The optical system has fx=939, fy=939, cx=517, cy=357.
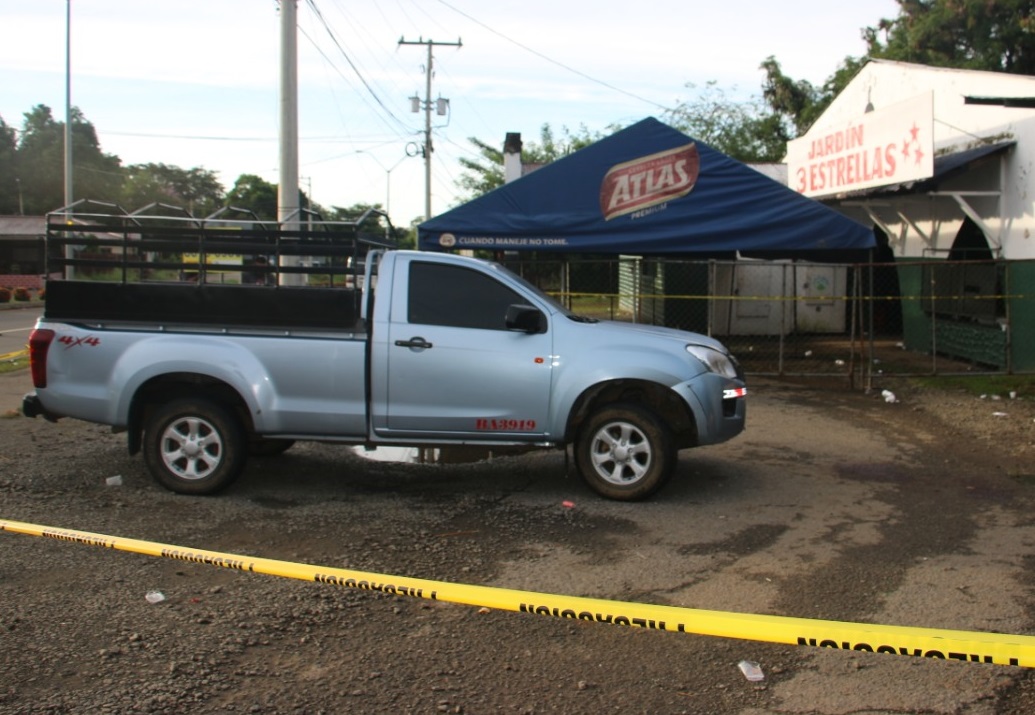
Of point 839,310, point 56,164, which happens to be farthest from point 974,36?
point 56,164

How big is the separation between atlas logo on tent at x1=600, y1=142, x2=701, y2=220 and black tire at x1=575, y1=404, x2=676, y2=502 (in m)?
7.04

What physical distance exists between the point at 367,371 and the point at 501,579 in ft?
7.28

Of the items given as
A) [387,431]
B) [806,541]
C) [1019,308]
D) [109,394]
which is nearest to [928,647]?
[806,541]

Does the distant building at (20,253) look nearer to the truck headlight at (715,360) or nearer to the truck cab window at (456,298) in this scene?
the truck cab window at (456,298)

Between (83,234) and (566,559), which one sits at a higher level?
(83,234)

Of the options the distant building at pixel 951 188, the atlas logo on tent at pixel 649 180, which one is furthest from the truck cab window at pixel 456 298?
the distant building at pixel 951 188

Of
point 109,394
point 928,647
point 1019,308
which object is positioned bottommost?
point 928,647

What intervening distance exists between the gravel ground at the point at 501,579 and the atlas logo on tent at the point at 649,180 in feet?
17.6

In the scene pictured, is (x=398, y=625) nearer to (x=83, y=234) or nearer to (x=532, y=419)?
(x=532, y=419)

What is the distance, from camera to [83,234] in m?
8.30

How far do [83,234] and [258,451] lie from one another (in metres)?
2.46

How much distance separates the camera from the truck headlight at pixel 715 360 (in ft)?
23.5

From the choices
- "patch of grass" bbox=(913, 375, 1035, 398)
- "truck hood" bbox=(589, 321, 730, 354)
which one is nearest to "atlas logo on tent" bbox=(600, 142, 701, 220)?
"patch of grass" bbox=(913, 375, 1035, 398)

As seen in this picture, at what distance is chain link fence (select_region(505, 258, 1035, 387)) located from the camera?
13836mm
